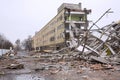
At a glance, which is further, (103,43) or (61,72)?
(103,43)

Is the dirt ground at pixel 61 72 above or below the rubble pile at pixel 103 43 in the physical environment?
below

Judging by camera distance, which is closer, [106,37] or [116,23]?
[106,37]

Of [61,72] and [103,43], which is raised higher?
[103,43]

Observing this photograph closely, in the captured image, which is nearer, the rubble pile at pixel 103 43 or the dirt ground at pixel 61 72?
the dirt ground at pixel 61 72

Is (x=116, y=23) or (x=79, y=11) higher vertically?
(x=79, y=11)

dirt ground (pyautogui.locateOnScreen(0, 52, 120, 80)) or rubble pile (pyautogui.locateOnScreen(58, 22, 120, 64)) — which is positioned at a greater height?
rubble pile (pyautogui.locateOnScreen(58, 22, 120, 64))

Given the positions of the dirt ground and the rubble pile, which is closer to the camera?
the dirt ground

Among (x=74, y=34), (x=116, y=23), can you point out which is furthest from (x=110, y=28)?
(x=74, y=34)

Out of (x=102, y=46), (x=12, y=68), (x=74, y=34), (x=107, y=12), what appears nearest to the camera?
(x=12, y=68)

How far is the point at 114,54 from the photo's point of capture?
1634cm

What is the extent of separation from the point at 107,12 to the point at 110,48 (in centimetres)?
308

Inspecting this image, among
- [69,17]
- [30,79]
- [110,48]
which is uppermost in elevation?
[69,17]

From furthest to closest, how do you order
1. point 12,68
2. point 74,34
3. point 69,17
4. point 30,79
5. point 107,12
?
point 69,17 < point 74,34 < point 107,12 < point 12,68 < point 30,79

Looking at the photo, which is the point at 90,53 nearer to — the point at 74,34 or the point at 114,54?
the point at 114,54
